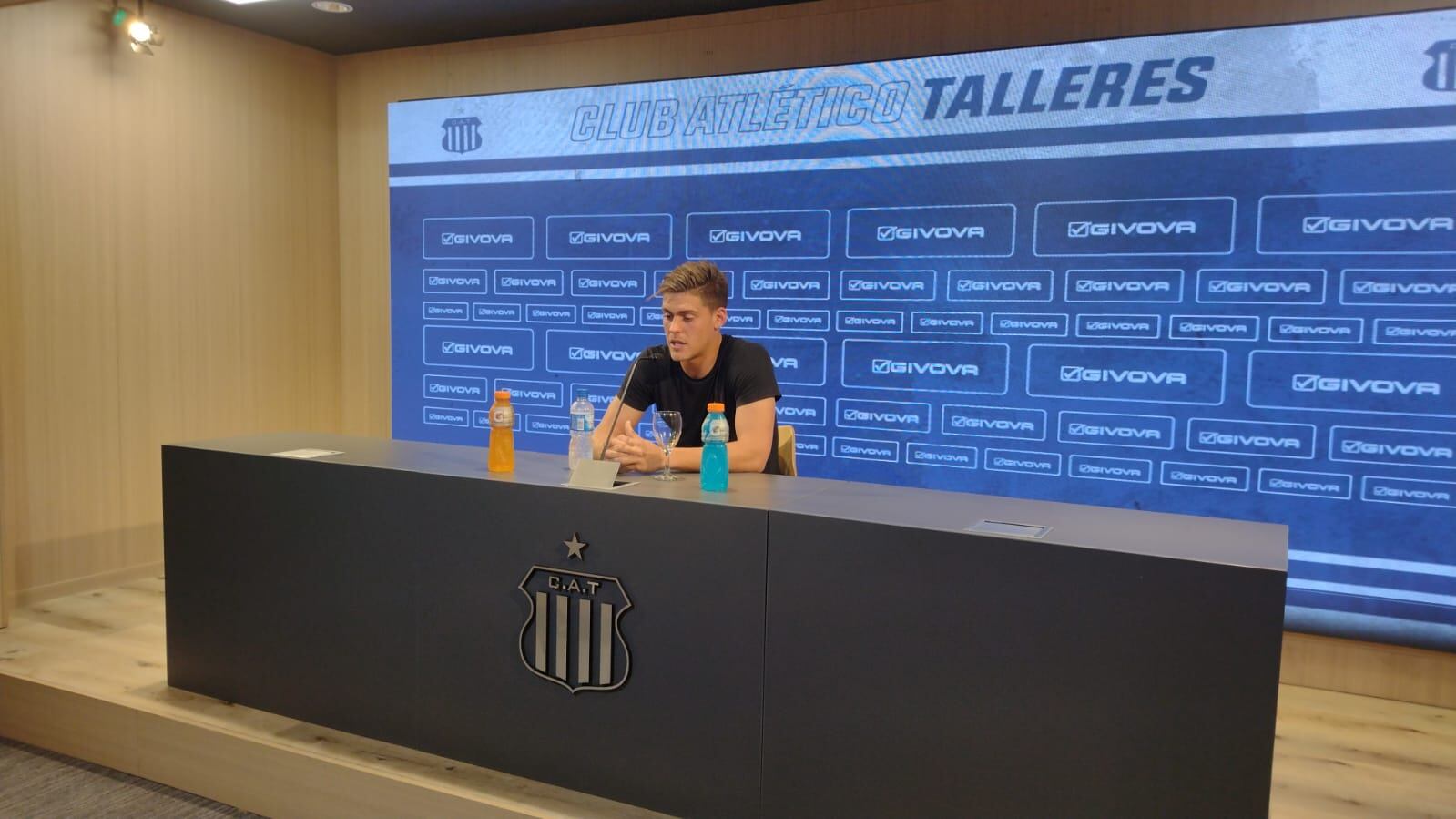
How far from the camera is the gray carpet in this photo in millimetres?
2400

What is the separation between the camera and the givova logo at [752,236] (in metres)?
3.82

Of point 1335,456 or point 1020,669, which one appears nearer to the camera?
point 1020,669

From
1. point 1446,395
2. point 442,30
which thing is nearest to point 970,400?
point 1446,395

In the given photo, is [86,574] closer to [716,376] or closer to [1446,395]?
[716,376]

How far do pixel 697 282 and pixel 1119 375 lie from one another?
5.21ft

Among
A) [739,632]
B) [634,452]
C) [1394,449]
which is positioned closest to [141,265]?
[634,452]

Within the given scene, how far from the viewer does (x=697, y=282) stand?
2.56 m

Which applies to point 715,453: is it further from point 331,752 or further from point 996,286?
point 996,286

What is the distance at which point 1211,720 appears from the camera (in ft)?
5.16

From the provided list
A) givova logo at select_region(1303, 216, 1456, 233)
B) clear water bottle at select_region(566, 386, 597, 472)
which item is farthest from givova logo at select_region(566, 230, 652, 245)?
givova logo at select_region(1303, 216, 1456, 233)

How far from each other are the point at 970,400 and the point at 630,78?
1980mm

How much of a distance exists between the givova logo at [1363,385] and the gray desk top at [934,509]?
1.34 m

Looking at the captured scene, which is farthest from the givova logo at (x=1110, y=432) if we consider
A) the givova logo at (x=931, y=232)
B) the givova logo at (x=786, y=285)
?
the givova logo at (x=786, y=285)

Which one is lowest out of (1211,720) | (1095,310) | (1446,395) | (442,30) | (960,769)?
(960,769)
